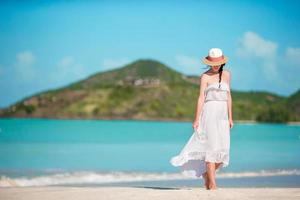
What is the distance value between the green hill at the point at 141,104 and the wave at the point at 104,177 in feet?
A: 261

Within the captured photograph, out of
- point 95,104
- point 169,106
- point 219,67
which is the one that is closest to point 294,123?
point 169,106

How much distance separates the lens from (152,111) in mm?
102750

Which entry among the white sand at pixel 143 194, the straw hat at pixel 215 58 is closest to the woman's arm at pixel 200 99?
the straw hat at pixel 215 58

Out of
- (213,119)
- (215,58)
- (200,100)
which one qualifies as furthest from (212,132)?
(215,58)

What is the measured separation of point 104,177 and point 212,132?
7300mm

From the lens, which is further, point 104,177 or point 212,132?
point 104,177

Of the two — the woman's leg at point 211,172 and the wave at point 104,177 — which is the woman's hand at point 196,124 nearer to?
the woman's leg at point 211,172

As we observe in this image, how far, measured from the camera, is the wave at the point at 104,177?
488 inches

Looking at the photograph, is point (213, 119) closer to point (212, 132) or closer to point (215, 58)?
point (212, 132)

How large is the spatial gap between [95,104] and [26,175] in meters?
95.9

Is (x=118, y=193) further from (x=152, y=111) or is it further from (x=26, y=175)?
(x=152, y=111)

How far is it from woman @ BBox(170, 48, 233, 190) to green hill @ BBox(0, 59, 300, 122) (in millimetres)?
86925

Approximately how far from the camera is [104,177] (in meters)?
13.4

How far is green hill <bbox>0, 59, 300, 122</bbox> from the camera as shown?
9962cm
